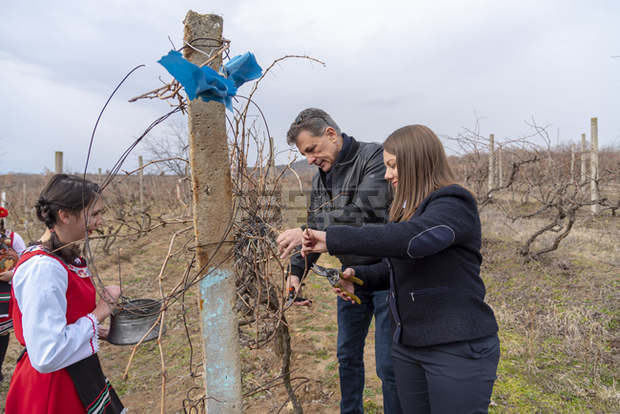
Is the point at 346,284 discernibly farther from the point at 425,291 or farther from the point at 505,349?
the point at 505,349

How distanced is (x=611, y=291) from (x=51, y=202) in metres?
5.49

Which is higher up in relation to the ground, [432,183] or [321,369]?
[432,183]

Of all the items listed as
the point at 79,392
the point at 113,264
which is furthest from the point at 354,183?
the point at 113,264

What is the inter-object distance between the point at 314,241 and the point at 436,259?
1.41 ft

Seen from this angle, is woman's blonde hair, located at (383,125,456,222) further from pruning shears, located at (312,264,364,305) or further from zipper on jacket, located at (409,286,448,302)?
pruning shears, located at (312,264,364,305)

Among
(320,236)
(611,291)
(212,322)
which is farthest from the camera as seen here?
(611,291)

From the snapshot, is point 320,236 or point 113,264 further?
point 113,264

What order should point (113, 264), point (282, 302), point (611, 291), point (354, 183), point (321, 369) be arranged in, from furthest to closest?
point (113, 264) < point (611, 291) < point (321, 369) < point (354, 183) < point (282, 302)

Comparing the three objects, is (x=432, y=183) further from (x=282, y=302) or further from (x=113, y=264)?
(x=113, y=264)

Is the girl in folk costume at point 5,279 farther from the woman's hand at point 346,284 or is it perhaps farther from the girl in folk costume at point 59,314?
the woman's hand at point 346,284

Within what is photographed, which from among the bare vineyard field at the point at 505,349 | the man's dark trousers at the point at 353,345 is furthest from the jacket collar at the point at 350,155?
the man's dark trousers at the point at 353,345

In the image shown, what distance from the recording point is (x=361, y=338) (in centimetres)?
205

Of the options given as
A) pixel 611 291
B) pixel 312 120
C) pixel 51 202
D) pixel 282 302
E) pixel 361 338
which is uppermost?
pixel 312 120

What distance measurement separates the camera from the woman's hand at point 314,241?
1.26 meters
